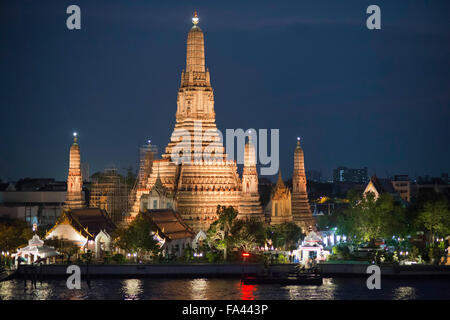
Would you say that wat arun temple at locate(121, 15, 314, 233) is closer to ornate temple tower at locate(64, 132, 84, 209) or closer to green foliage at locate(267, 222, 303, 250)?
green foliage at locate(267, 222, 303, 250)

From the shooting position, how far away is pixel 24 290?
234ft

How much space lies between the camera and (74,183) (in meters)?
102

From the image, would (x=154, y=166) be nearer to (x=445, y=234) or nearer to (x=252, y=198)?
(x=252, y=198)

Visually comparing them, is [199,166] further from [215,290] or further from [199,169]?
[215,290]

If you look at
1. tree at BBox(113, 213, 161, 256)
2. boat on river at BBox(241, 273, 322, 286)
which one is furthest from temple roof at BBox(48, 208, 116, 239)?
boat on river at BBox(241, 273, 322, 286)

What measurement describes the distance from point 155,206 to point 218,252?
432 inches

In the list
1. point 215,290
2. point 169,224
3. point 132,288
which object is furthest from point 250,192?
point 132,288

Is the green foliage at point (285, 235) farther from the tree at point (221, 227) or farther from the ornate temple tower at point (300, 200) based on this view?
the ornate temple tower at point (300, 200)

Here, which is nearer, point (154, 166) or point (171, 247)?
point (171, 247)

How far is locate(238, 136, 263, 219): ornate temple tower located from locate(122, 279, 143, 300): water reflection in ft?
61.4

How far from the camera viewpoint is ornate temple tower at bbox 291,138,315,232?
100 metres

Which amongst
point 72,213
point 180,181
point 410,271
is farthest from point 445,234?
point 72,213

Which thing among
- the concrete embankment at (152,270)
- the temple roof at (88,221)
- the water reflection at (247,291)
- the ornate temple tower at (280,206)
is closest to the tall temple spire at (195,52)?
the ornate temple tower at (280,206)
